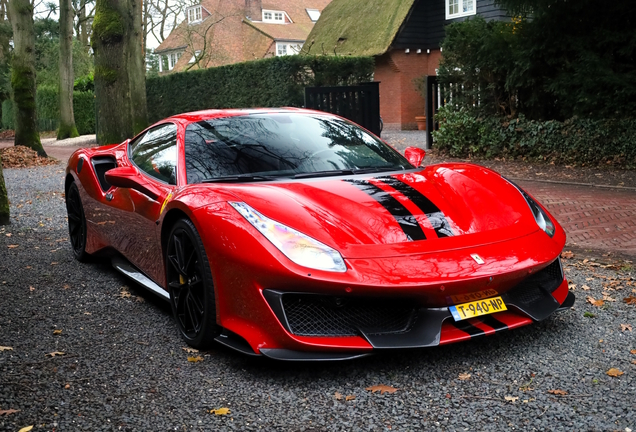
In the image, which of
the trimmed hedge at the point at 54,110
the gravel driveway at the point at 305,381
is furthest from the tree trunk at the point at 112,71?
the trimmed hedge at the point at 54,110

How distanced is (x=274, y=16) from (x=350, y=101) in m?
44.3

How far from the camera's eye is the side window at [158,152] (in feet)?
15.0

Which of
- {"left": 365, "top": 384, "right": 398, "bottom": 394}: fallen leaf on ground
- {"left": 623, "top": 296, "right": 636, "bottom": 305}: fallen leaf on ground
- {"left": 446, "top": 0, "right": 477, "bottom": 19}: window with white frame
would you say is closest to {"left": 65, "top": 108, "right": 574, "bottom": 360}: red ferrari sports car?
{"left": 365, "top": 384, "right": 398, "bottom": 394}: fallen leaf on ground

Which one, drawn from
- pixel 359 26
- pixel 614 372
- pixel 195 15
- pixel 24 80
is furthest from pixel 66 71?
pixel 614 372

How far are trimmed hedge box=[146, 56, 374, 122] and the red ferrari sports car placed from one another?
16.6 m

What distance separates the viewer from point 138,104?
2012 centimetres

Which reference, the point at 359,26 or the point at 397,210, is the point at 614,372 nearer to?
the point at 397,210

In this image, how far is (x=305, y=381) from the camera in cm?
343

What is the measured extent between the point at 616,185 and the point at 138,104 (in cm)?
1402

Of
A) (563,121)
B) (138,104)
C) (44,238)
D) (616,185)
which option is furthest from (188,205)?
(138,104)

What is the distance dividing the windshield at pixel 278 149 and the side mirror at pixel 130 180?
40 cm

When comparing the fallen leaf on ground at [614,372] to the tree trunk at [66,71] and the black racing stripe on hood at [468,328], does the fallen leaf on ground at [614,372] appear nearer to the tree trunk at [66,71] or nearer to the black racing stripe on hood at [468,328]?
the black racing stripe on hood at [468,328]

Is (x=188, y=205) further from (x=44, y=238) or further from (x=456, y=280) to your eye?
(x=44, y=238)

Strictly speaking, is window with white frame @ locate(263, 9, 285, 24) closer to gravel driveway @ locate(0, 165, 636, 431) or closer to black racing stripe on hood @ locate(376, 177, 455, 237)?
gravel driveway @ locate(0, 165, 636, 431)
